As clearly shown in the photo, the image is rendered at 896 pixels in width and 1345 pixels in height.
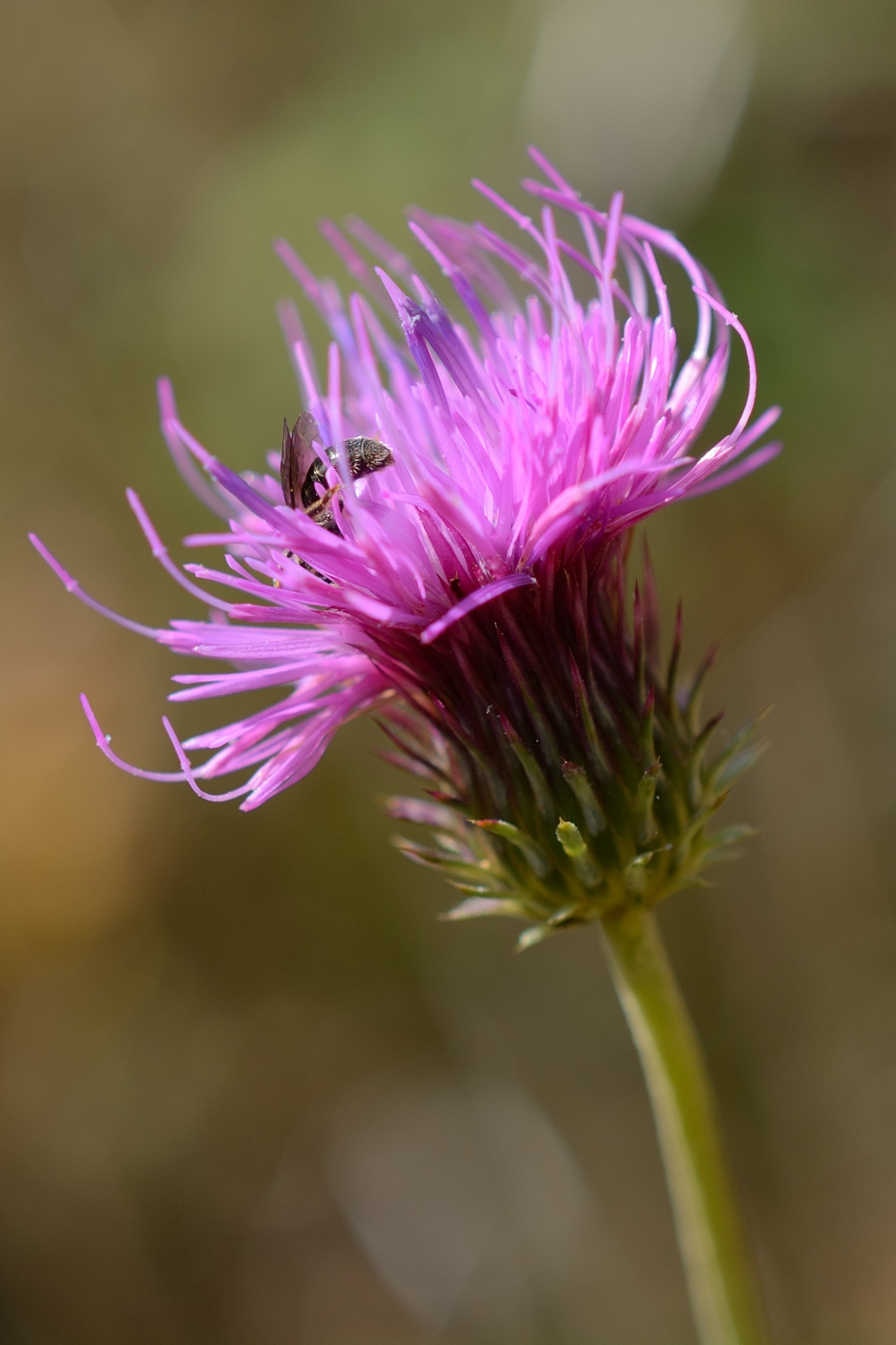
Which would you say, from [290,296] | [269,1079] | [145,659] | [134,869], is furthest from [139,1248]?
[290,296]

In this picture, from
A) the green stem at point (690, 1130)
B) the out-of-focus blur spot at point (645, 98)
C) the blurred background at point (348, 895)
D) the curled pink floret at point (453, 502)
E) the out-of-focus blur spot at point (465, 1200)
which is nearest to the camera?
the curled pink floret at point (453, 502)

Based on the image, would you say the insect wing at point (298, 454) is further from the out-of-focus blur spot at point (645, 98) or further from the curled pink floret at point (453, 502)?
the out-of-focus blur spot at point (645, 98)

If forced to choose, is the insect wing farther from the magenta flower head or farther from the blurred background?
the blurred background

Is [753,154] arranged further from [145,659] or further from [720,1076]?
[720,1076]

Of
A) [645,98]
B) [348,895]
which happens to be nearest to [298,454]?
[645,98]

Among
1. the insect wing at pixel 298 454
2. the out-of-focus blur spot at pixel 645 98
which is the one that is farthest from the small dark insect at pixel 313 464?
A: the out-of-focus blur spot at pixel 645 98

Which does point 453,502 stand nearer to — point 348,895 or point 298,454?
point 298,454
